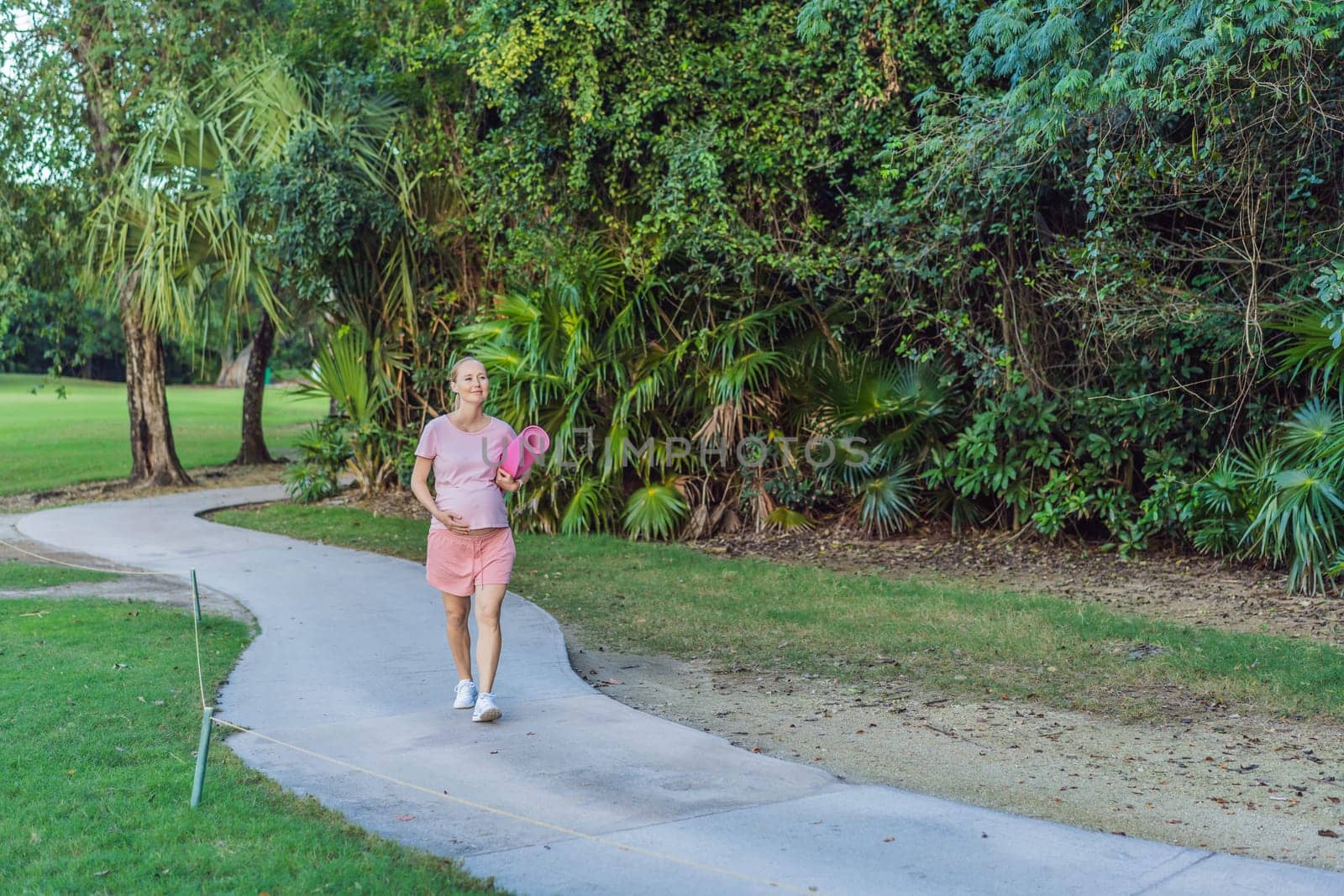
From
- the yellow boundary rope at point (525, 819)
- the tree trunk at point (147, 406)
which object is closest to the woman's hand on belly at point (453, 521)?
the yellow boundary rope at point (525, 819)

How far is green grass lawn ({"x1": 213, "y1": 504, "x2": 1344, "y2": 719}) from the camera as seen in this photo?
7.22 meters

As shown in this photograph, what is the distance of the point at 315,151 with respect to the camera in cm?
1393

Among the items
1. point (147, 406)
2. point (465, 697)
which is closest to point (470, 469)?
point (465, 697)

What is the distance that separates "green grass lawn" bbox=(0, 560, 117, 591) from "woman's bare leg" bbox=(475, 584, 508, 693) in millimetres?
5733

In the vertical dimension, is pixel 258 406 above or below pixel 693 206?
below

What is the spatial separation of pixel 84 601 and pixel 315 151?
20.2ft

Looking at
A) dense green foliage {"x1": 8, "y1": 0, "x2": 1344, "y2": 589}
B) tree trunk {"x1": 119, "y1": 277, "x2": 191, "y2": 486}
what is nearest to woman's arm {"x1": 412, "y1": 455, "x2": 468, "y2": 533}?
dense green foliage {"x1": 8, "y1": 0, "x2": 1344, "y2": 589}

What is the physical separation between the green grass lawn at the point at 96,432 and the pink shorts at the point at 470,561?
974cm

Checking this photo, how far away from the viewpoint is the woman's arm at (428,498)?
618 cm

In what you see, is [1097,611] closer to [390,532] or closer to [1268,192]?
[1268,192]

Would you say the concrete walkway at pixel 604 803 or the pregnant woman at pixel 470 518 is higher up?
the pregnant woman at pixel 470 518

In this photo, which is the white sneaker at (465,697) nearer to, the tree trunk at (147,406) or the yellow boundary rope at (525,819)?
the yellow boundary rope at (525,819)

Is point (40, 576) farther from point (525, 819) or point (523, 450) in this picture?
point (525, 819)

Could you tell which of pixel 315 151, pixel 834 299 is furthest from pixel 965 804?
pixel 315 151
